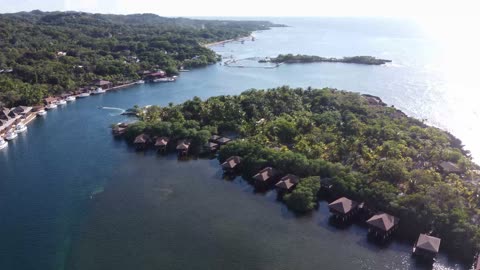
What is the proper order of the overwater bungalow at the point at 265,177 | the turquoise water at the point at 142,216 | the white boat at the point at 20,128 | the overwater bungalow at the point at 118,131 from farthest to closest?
1. the white boat at the point at 20,128
2. the overwater bungalow at the point at 118,131
3. the overwater bungalow at the point at 265,177
4. the turquoise water at the point at 142,216

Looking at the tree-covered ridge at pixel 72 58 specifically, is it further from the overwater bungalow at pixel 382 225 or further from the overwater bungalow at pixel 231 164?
the overwater bungalow at pixel 382 225

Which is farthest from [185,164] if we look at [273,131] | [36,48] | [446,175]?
[36,48]

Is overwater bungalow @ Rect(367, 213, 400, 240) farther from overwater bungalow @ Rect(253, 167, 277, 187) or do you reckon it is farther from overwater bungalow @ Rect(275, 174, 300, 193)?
overwater bungalow @ Rect(253, 167, 277, 187)

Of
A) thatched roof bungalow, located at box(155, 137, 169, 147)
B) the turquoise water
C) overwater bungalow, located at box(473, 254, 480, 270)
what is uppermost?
thatched roof bungalow, located at box(155, 137, 169, 147)

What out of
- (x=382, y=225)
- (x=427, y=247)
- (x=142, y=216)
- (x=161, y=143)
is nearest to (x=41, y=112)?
(x=161, y=143)

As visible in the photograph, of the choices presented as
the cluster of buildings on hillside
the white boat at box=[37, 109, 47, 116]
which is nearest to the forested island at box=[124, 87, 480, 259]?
the cluster of buildings on hillside

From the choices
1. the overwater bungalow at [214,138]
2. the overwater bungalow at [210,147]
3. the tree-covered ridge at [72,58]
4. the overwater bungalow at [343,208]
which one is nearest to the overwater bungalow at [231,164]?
the overwater bungalow at [210,147]

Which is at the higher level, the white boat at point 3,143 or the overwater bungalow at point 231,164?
the overwater bungalow at point 231,164
